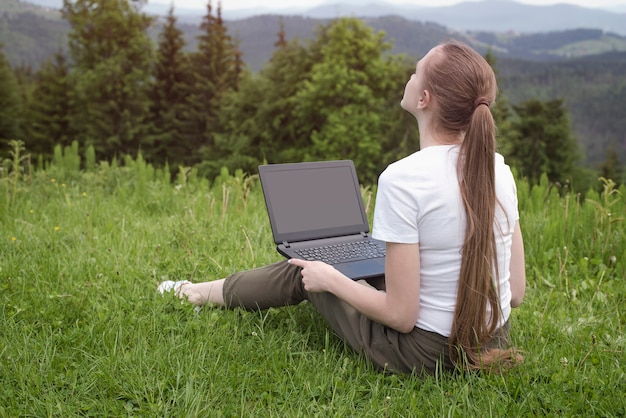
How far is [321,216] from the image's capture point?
9.38ft

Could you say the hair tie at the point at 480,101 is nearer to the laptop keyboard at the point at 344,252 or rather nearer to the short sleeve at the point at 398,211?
the short sleeve at the point at 398,211

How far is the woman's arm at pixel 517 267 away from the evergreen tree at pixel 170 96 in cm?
4141

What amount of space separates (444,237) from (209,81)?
145ft

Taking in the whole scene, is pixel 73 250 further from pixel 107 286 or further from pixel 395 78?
pixel 395 78

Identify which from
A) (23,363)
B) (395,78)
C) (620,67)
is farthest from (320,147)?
(620,67)

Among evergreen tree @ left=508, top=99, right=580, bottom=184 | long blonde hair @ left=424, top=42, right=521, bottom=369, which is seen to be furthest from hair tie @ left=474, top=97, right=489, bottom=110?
evergreen tree @ left=508, top=99, right=580, bottom=184

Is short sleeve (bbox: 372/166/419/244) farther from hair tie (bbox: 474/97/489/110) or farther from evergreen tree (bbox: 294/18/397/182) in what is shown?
evergreen tree (bbox: 294/18/397/182)

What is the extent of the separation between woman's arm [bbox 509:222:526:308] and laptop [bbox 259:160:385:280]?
518 millimetres

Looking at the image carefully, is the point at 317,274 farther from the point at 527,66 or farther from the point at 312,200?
the point at 527,66

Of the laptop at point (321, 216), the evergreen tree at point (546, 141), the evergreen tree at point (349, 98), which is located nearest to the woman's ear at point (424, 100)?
the laptop at point (321, 216)

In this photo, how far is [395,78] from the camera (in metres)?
37.9

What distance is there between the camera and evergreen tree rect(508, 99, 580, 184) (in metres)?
45.0

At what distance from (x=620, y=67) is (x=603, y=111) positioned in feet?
101

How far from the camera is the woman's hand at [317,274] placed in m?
2.31
